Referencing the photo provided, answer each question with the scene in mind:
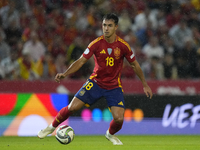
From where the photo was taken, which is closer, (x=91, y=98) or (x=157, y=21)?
(x=91, y=98)

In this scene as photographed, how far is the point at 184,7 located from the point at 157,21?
117 centimetres

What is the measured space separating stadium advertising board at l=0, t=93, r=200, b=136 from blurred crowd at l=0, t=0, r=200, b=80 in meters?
1.56

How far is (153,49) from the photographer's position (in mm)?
11609

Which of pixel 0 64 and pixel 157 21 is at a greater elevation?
pixel 157 21

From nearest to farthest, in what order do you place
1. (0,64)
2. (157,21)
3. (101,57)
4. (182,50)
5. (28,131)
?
(101,57)
(28,131)
(0,64)
(182,50)
(157,21)

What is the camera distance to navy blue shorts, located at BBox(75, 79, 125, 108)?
6.37 meters

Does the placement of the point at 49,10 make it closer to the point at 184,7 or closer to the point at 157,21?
the point at 157,21

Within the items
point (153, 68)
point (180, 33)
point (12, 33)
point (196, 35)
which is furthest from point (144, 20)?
point (12, 33)

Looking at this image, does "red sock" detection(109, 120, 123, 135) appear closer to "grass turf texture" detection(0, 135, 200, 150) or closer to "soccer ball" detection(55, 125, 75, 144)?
"grass turf texture" detection(0, 135, 200, 150)

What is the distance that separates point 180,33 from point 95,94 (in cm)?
642

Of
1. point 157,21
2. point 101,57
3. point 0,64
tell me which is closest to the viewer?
point 101,57

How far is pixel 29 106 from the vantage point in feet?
30.9

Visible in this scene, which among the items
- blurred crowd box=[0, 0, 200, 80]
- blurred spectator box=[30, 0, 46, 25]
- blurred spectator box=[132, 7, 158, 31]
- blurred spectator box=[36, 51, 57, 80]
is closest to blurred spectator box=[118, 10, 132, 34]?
blurred crowd box=[0, 0, 200, 80]

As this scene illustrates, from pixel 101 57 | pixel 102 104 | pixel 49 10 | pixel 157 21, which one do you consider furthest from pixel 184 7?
pixel 101 57
